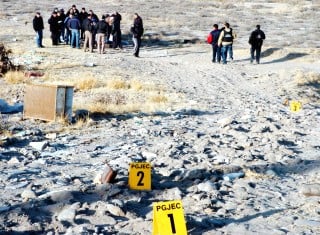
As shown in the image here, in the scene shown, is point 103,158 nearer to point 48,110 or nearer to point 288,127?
point 48,110

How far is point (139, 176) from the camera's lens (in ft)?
24.4

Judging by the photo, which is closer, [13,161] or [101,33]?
[13,161]

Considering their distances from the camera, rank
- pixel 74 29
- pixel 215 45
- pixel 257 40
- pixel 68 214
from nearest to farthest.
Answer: pixel 68 214
pixel 215 45
pixel 257 40
pixel 74 29

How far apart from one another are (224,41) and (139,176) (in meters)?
15.7

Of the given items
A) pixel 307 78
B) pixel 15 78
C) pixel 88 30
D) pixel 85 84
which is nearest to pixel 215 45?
pixel 307 78

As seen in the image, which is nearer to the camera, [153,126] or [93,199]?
[93,199]

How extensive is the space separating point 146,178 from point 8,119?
5448 millimetres

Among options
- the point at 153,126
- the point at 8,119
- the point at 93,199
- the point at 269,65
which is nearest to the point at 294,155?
the point at 153,126

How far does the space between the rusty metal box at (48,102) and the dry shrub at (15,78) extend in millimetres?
4848

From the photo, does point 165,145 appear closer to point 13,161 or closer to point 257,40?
point 13,161

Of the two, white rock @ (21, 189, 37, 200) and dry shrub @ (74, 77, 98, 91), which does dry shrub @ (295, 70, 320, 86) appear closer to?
dry shrub @ (74, 77, 98, 91)

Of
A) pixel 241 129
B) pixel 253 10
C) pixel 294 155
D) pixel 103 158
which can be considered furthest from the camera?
pixel 253 10

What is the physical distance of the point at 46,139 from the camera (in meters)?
10.5

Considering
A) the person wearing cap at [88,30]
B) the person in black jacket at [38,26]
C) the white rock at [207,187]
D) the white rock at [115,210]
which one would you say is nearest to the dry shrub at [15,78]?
the person wearing cap at [88,30]
